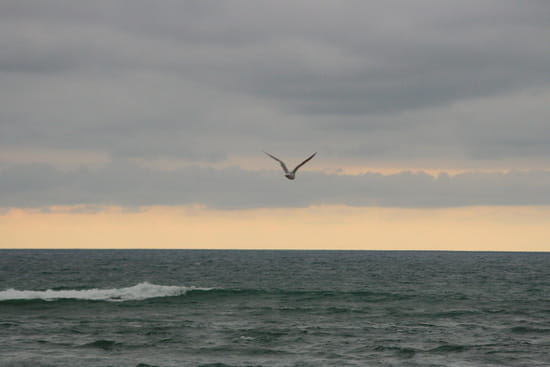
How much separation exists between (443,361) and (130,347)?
1276 centimetres

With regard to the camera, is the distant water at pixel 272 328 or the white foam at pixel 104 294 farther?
the white foam at pixel 104 294

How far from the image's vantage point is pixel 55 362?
25.1 meters

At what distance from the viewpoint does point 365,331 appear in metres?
33.2

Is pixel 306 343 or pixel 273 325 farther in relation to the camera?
pixel 273 325

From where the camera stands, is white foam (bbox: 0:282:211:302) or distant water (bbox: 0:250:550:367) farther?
white foam (bbox: 0:282:211:302)

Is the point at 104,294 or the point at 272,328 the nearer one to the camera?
the point at 272,328

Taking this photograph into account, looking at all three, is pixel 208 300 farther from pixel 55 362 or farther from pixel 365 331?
pixel 55 362

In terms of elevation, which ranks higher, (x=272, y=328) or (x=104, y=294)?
(x=104, y=294)

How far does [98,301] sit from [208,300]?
7.64 metres

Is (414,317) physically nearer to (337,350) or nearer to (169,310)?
(337,350)

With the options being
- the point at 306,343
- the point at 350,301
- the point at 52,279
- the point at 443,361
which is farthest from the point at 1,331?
the point at 52,279

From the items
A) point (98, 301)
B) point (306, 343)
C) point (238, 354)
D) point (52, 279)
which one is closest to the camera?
point (238, 354)

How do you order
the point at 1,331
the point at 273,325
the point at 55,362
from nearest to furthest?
the point at 55,362, the point at 1,331, the point at 273,325

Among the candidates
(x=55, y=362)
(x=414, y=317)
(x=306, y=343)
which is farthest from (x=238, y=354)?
(x=414, y=317)
